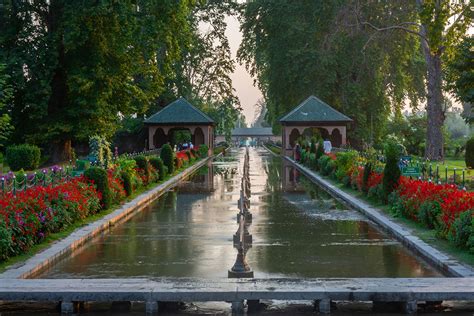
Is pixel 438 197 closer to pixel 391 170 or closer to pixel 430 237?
pixel 430 237

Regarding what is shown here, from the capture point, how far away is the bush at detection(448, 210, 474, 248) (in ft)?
40.2

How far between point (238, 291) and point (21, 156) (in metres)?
31.4

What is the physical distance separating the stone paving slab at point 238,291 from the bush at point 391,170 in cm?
1034

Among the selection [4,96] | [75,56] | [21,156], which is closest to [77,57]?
[75,56]

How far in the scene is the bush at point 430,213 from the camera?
591 inches

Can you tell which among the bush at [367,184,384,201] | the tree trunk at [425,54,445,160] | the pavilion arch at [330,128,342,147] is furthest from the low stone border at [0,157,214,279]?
the pavilion arch at [330,128,342,147]

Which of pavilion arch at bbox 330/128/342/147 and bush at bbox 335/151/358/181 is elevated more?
pavilion arch at bbox 330/128/342/147

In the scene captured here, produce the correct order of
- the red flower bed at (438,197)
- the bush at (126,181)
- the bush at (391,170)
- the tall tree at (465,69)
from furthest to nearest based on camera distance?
the tall tree at (465,69), the bush at (126,181), the bush at (391,170), the red flower bed at (438,197)

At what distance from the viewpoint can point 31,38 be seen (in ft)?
128

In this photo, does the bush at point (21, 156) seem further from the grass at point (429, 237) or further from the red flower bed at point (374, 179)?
the grass at point (429, 237)

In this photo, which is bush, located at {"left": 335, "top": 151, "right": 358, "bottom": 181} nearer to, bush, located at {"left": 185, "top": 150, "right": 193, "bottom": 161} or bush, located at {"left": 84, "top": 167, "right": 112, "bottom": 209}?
bush, located at {"left": 84, "top": 167, "right": 112, "bottom": 209}

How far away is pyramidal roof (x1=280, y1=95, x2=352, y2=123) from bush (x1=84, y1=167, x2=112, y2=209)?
40225 mm

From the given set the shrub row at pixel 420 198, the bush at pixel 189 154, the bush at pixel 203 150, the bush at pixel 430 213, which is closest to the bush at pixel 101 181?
the shrub row at pixel 420 198

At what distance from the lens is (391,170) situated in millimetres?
19703
